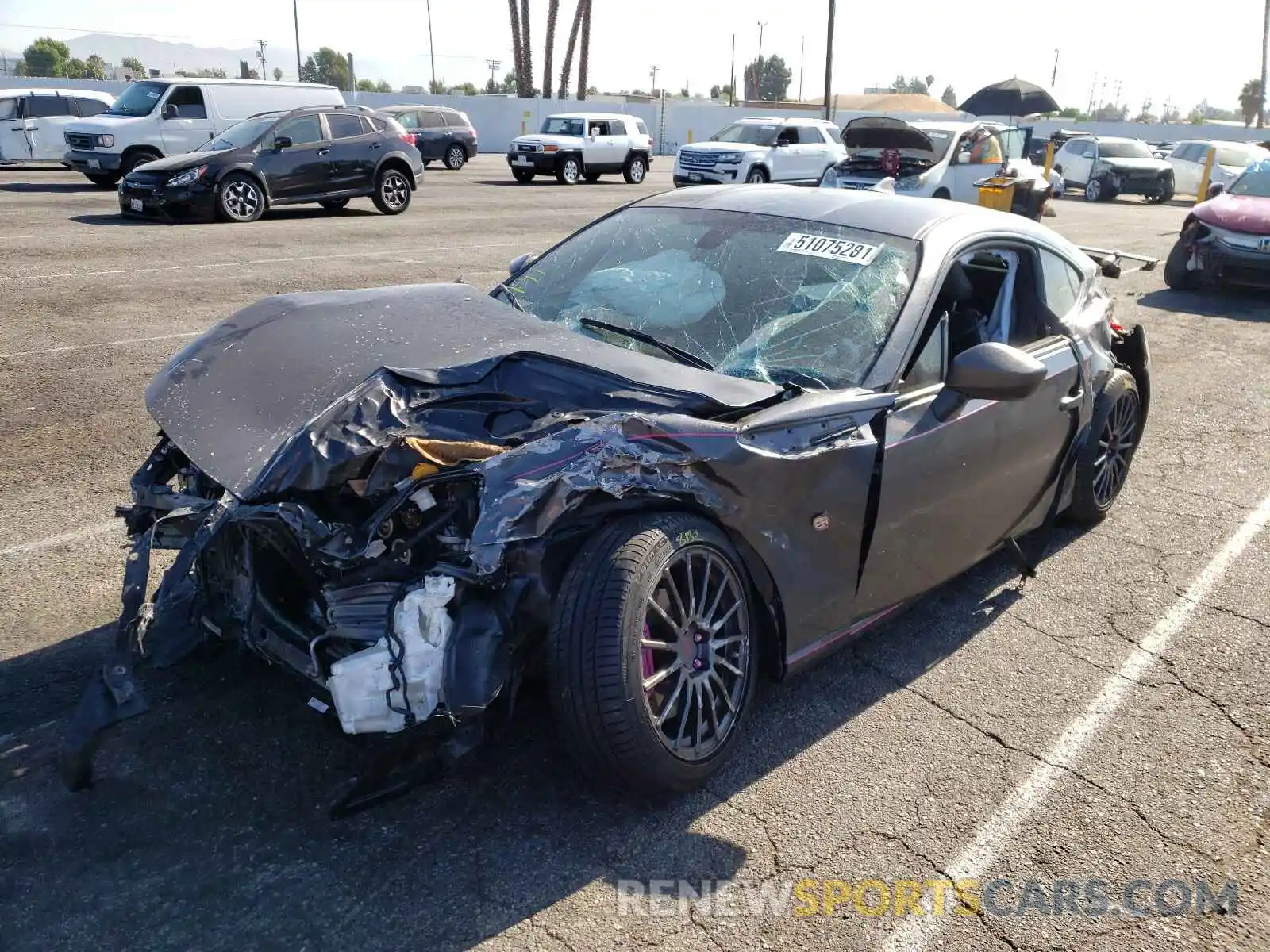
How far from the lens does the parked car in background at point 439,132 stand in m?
28.0

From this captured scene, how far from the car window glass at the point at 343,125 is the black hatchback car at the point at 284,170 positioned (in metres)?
0.01

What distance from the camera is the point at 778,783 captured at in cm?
319

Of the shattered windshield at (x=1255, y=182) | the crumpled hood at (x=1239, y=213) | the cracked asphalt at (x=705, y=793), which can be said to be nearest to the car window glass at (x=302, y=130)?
the cracked asphalt at (x=705, y=793)

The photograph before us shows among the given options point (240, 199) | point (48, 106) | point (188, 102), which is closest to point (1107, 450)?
point (240, 199)

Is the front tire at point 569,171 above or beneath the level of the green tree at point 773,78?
beneath

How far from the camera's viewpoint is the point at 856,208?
4.26 metres

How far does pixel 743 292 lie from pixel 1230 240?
1072 centimetres

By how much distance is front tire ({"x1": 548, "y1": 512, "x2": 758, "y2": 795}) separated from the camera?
2.72m

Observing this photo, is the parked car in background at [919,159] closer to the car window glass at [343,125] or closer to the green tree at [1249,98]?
the car window glass at [343,125]

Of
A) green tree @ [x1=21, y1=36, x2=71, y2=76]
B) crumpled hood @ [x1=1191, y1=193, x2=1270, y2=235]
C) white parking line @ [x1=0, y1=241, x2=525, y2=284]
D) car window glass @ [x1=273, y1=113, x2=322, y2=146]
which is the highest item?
green tree @ [x1=21, y1=36, x2=71, y2=76]

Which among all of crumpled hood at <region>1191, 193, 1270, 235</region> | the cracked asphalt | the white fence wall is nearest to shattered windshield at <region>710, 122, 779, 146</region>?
crumpled hood at <region>1191, 193, 1270, 235</region>

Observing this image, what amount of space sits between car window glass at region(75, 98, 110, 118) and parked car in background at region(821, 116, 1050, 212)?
52.4 ft

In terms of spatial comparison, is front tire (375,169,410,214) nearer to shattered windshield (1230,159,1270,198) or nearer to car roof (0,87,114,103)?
car roof (0,87,114,103)

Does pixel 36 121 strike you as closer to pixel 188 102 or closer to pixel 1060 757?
pixel 188 102
